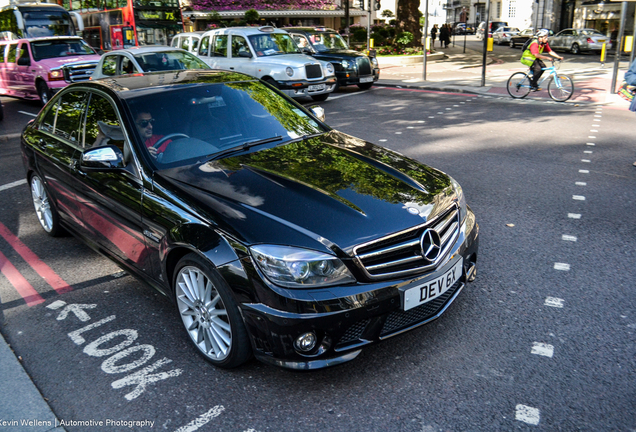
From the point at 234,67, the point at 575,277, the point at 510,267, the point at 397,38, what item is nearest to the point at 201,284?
the point at 510,267

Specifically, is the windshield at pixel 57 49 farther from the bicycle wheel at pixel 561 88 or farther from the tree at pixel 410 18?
the tree at pixel 410 18

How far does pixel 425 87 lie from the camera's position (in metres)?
17.4

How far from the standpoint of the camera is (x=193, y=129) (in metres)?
4.15

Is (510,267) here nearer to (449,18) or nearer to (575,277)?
(575,277)

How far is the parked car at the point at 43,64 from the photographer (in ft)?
49.0

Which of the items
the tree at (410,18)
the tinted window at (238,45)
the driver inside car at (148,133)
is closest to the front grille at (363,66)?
the tinted window at (238,45)

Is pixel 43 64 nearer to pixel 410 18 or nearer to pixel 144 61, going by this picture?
pixel 144 61

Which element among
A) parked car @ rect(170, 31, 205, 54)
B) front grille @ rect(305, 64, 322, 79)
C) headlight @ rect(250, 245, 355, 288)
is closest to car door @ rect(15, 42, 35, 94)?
parked car @ rect(170, 31, 205, 54)

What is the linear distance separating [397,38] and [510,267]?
29.5m

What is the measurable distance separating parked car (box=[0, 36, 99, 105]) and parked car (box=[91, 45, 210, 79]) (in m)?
2.48

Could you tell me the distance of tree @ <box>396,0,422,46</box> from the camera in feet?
105

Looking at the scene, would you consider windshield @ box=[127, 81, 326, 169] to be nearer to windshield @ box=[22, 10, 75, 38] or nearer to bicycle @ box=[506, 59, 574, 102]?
bicycle @ box=[506, 59, 574, 102]

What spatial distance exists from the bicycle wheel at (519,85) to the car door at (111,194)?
12.3 m

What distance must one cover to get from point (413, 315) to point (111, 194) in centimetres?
232
